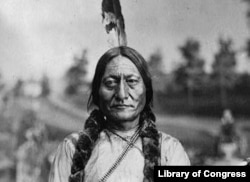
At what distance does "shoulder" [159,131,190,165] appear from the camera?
3.51 meters

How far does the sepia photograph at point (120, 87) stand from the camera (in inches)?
142

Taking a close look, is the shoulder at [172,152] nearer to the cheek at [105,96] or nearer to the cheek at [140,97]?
the cheek at [140,97]

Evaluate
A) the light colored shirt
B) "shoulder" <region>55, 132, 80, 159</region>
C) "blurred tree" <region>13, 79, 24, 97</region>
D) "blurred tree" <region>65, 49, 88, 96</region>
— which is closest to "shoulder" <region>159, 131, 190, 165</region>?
the light colored shirt

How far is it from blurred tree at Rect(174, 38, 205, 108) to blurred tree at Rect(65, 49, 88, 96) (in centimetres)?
86

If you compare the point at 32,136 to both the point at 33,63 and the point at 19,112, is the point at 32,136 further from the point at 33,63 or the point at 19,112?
the point at 33,63

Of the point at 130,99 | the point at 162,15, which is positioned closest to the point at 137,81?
the point at 130,99

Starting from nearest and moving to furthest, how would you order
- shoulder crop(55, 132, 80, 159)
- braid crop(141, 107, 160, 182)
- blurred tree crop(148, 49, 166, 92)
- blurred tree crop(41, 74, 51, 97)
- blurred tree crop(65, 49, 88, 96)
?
braid crop(141, 107, 160, 182) → shoulder crop(55, 132, 80, 159) → blurred tree crop(148, 49, 166, 92) → blurred tree crop(65, 49, 88, 96) → blurred tree crop(41, 74, 51, 97)

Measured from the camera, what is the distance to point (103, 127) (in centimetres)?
371

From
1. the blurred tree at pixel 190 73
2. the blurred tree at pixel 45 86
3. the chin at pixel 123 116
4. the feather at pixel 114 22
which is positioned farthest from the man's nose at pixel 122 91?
the blurred tree at pixel 45 86

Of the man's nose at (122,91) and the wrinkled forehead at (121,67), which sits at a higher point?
the wrinkled forehead at (121,67)

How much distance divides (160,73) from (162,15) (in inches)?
21.6

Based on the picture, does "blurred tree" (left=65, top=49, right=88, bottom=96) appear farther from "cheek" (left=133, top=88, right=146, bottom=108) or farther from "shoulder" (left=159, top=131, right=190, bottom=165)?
"shoulder" (left=159, top=131, right=190, bottom=165)

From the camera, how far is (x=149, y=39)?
3.87 metres

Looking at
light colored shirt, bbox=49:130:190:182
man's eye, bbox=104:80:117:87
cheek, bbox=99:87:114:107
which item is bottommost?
light colored shirt, bbox=49:130:190:182
